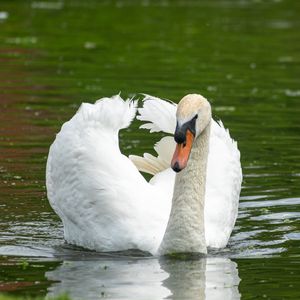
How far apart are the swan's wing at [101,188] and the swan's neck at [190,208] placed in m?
0.21

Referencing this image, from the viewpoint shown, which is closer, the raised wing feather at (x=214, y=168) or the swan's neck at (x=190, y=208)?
the swan's neck at (x=190, y=208)

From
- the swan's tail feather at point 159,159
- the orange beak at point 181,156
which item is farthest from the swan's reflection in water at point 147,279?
the swan's tail feather at point 159,159

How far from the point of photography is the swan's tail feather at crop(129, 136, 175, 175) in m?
11.6

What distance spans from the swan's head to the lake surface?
0.94m

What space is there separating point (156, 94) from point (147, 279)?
10267 mm

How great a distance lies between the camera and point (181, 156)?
9.53 meters

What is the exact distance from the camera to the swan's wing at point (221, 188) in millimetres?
10672

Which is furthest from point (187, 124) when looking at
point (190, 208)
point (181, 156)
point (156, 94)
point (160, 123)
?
point (156, 94)

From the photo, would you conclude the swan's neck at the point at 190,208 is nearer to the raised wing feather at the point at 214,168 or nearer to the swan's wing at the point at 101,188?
the swan's wing at the point at 101,188

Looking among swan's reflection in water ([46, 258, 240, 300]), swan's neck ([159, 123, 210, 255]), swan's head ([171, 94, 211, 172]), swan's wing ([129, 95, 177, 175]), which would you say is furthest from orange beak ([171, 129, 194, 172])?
swan's wing ([129, 95, 177, 175])

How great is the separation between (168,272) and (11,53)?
15.9 meters

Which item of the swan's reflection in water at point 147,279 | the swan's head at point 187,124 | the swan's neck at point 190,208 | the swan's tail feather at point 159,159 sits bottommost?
the swan's reflection in water at point 147,279

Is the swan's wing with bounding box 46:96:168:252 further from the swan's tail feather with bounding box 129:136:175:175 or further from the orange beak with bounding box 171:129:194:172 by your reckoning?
the orange beak with bounding box 171:129:194:172

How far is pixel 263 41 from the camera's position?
28266mm
